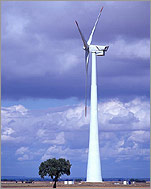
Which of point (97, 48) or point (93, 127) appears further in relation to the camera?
point (97, 48)

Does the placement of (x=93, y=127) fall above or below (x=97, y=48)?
below

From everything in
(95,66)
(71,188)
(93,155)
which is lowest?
(71,188)

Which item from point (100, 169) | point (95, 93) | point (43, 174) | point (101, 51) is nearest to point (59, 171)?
point (43, 174)

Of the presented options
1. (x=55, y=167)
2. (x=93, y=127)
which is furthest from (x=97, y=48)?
(x=55, y=167)

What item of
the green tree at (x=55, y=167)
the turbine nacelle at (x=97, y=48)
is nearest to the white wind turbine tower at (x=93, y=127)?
the turbine nacelle at (x=97, y=48)

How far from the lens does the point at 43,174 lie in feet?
447

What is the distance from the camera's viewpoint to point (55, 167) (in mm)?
134875

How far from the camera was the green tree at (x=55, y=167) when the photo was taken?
135 metres

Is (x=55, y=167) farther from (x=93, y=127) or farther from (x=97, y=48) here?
(x=97, y=48)

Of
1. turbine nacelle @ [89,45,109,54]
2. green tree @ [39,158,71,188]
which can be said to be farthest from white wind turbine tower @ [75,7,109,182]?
green tree @ [39,158,71,188]

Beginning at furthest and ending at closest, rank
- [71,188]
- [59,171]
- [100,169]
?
[59,171] → [100,169] → [71,188]

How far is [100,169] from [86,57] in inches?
1081

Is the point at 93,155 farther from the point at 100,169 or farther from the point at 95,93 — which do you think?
the point at 95,93

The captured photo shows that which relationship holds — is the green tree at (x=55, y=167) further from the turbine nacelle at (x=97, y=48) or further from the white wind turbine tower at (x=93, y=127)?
the turbine nacelle at (x=97, y=48)
